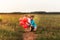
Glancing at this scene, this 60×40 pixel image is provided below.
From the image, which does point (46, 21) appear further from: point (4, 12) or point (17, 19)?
point (4, 12)

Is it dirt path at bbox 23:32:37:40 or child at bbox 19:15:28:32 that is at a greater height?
child at bbox 19:15:28:32

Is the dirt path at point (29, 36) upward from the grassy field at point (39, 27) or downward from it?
downward

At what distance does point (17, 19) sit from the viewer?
1.21 meters

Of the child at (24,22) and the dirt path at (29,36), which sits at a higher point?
the child at (24,22)

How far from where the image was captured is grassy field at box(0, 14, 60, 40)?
3.83 ft

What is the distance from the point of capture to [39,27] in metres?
1.19

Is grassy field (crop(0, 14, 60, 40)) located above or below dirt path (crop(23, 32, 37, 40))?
above

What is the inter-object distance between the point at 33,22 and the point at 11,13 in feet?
0.72

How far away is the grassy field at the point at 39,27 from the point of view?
117 cm
